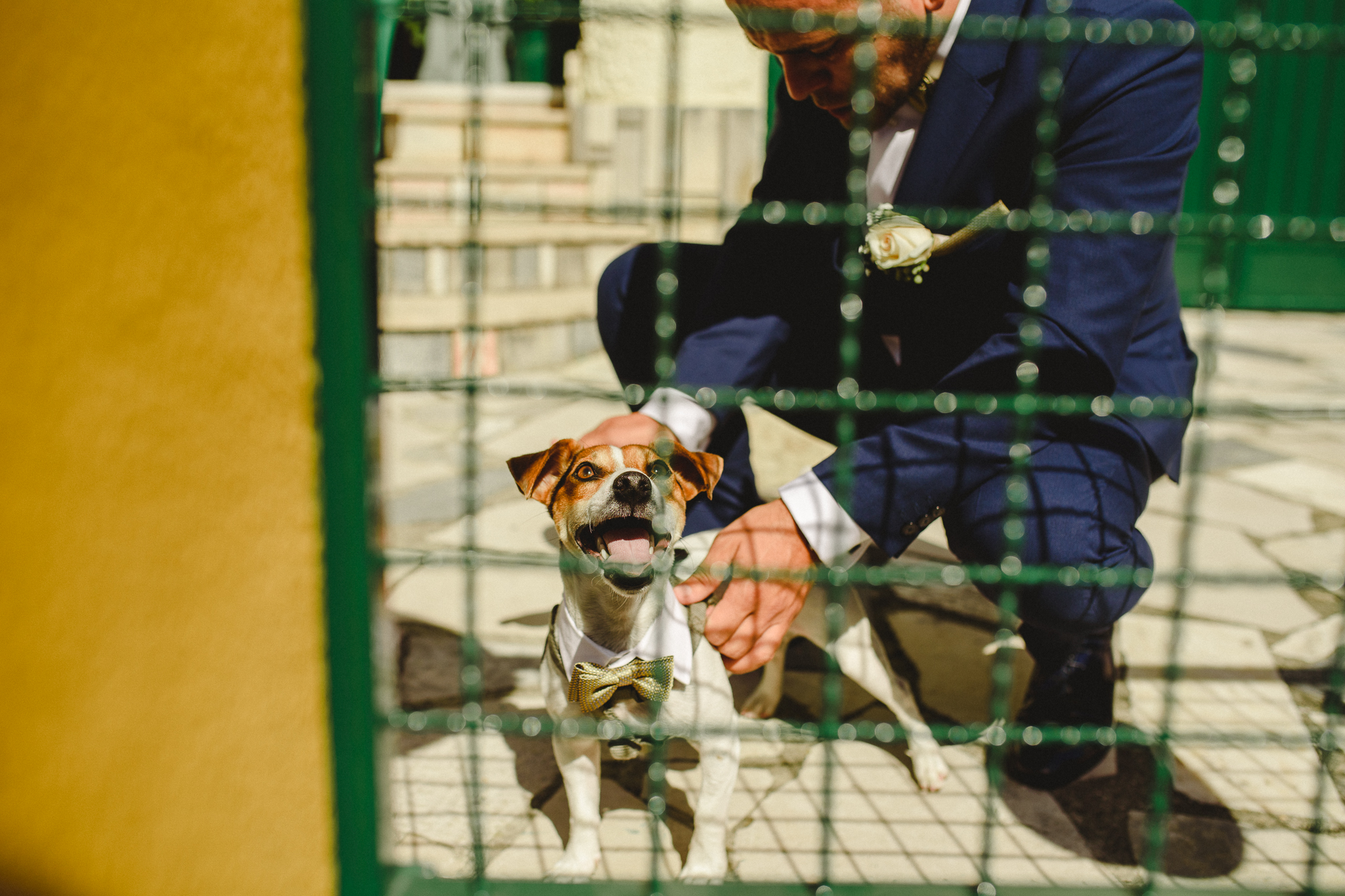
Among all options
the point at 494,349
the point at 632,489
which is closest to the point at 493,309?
the point at 494,349

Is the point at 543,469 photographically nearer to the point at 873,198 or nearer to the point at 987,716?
the point at 873,198

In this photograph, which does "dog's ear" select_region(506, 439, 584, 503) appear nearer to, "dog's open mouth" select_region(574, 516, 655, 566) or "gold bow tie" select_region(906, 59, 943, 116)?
"dog's open mouth" select_region(574, 516, 655, 566)

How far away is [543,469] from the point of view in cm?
158

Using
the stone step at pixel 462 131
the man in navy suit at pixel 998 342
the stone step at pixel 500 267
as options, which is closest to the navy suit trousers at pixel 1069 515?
the man in navy suit at pixel 998 342

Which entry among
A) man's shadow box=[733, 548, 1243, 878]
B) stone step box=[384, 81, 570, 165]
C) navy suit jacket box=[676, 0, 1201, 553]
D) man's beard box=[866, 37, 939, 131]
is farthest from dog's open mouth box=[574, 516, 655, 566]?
stone step box=[384, 81, 570, 165]

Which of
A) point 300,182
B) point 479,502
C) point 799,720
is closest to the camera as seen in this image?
point 300,182

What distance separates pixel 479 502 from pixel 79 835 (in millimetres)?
1933

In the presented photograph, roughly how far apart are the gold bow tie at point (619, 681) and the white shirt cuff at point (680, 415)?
0.59m

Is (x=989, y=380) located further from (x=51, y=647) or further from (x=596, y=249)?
(x=596, y=249)

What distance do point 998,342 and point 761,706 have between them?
895 millimetres

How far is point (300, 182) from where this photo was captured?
104 centimetres

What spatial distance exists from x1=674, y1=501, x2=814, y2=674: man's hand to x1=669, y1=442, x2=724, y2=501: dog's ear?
0.09m

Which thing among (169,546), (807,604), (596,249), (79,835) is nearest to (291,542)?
(169,546)

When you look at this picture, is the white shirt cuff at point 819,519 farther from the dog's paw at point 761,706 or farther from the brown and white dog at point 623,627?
the dog's paw at point 761,706
